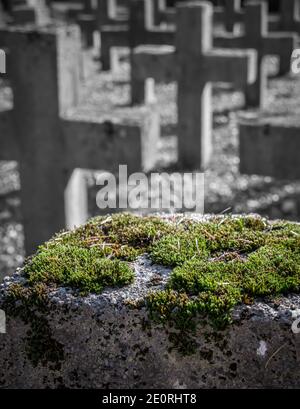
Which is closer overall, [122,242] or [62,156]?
[122,242]

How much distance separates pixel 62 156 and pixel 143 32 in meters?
7.24

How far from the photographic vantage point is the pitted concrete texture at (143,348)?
5.69 feet

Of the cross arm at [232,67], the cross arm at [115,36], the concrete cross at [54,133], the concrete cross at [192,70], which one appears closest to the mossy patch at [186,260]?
the concrete cross at [54,133]

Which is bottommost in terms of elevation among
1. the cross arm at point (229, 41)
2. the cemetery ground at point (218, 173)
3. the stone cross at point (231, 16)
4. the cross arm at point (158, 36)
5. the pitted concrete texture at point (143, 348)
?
the cemetery ground at point (218, 173)

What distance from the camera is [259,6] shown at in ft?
38.0

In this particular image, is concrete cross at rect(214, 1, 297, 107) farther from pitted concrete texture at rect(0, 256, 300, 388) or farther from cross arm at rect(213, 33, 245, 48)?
pitted concrete texture at rect(0, 256, 300, 388)

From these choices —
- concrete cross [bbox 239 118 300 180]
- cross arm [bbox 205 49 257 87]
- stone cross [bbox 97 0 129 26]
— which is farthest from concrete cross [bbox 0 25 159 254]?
stone cross [bbox 97 0 129 26]

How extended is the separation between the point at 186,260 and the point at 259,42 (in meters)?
10.4

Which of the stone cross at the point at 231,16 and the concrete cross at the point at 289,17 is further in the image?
the stone cross at the point at 231,16

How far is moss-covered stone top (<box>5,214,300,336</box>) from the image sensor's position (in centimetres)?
177

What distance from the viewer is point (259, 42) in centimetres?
1187

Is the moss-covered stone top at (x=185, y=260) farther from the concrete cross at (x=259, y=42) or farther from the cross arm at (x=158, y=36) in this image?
the concrete cross at (x=259, y=42)

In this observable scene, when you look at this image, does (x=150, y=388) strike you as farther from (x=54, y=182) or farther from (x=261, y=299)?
(x=54, y=182)
